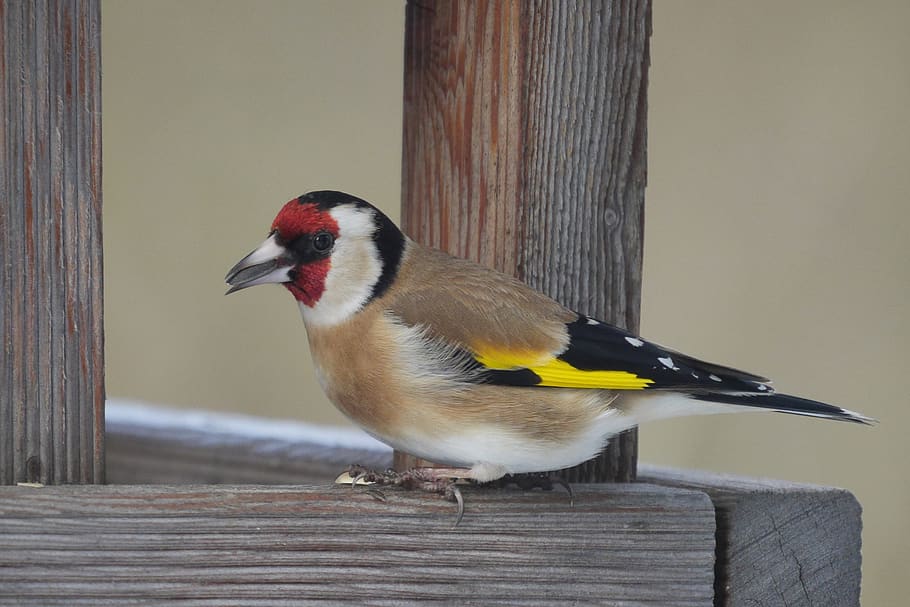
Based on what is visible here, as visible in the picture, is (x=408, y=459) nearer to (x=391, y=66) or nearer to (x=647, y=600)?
(x=647, y=600)

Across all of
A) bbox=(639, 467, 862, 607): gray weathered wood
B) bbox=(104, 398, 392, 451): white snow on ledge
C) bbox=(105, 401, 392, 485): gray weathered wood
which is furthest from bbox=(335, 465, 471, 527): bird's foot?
bbox=(104, 398, 392, 451): white snow on ledge

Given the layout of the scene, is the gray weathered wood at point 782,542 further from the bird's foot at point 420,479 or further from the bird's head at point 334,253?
the bird's head at point 334,253

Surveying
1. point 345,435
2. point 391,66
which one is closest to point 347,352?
point 345,435

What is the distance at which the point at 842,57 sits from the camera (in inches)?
160

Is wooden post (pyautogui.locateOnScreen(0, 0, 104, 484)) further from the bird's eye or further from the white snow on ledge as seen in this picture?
the white snow on ledge

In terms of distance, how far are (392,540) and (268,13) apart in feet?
10.3

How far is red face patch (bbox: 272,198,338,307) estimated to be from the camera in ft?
7.86

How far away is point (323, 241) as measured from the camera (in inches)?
96.5

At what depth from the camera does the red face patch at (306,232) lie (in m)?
2.40

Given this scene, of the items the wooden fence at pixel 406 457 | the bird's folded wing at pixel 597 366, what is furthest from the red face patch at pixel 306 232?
the bird's folded wing at pixel 597 366

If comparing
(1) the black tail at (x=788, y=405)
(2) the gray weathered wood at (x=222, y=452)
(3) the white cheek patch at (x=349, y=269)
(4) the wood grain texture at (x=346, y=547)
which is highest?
(3) the white cheek patch at (x=349, y=269)

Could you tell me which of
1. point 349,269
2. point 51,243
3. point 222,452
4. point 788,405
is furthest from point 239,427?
point 788,405

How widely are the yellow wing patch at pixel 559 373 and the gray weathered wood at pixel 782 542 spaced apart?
0.82 feet

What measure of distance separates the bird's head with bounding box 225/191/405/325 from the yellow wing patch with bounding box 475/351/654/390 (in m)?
0.28
